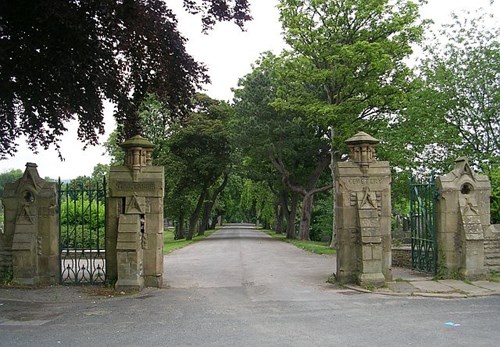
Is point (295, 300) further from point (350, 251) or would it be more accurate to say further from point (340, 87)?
point (340, 87)

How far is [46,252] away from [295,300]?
6.44 metres

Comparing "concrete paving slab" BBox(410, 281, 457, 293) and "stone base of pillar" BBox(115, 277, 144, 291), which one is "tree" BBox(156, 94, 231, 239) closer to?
"stone base of pillar" BBox(115, 277, 144, 291)

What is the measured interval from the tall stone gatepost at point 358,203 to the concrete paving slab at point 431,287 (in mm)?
726

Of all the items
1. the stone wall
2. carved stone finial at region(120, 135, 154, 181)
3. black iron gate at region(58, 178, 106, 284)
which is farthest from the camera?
Answer: the stone wall

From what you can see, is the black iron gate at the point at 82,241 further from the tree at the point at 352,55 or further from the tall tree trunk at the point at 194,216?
the tall tree trunk at the point at 194,216

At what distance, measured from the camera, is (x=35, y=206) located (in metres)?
12.1

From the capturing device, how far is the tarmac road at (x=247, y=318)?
723 centimetres

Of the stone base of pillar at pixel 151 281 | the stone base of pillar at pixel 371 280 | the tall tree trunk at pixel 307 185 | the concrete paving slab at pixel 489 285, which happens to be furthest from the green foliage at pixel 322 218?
the stone base of pillar at pixel 151 281

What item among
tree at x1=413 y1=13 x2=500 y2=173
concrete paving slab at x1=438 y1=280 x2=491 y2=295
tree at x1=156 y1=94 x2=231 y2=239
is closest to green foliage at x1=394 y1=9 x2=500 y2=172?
tree at x1=413 y1=13 x2=500 y2=173

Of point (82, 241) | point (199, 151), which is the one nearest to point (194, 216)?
point (199, 151)

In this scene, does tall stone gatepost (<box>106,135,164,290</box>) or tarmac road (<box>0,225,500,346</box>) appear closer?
tarmac road (<box>0,225,500,346</box>)

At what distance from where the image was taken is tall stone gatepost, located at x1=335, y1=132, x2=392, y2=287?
11.8 meters

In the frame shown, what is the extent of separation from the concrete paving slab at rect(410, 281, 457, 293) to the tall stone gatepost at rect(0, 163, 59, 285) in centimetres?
899

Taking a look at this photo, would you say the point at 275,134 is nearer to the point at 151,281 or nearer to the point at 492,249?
the point at 492,249
